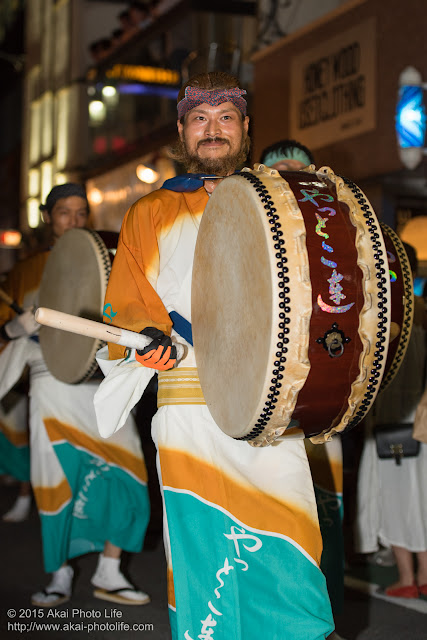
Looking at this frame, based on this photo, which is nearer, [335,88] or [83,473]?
[83,473]

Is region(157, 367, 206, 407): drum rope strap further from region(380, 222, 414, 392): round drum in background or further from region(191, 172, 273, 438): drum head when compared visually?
region(380, 222, 414, 392): round drum in background

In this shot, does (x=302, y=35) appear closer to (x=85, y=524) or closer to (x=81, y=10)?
(x=85, y=524)

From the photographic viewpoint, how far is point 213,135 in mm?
2490

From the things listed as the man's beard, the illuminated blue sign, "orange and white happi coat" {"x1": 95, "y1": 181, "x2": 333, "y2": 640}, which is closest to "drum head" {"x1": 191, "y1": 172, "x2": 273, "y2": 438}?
"orange and white happi coat" {"x1": 95, "y1": 181, "x2": 333, "y2": 640}

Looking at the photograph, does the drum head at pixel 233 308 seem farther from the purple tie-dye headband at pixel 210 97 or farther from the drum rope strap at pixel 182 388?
the purple tie-dye headband at pixel 210 97

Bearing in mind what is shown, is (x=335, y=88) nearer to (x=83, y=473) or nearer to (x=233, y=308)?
(x=83, y=473)

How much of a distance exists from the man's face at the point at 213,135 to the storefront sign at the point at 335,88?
15.2ft

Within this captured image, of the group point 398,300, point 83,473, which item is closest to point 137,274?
point 398,300

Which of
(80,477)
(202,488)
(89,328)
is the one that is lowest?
(80,477)

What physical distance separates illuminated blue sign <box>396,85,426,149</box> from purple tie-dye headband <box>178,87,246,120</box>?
3.94 meters

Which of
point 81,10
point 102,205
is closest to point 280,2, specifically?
point 102,205

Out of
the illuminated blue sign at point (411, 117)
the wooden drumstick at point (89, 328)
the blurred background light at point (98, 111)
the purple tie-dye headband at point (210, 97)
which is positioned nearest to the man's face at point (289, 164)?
the purple tie-dye headband at point (210, 97)

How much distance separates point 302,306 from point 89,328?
54 centimetres

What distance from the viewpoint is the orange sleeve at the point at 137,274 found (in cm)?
234
